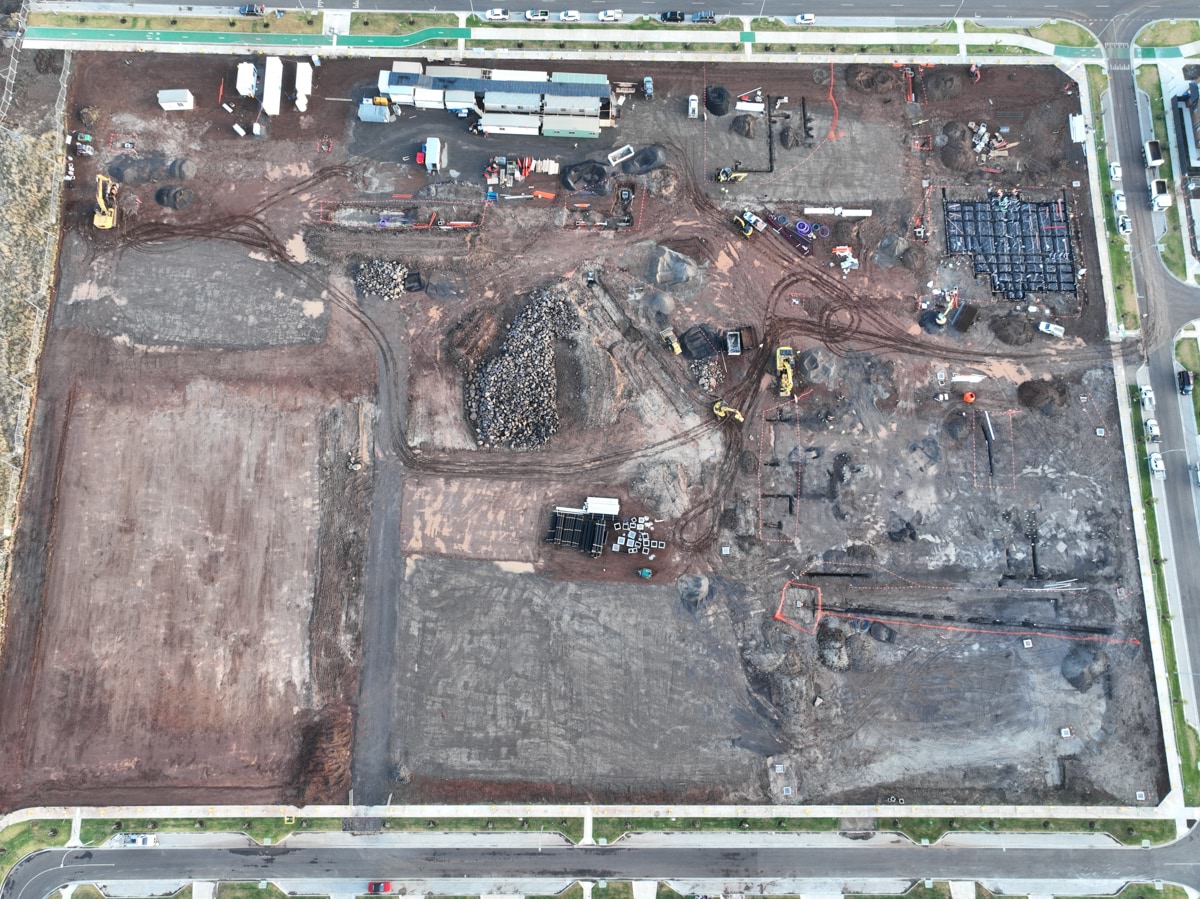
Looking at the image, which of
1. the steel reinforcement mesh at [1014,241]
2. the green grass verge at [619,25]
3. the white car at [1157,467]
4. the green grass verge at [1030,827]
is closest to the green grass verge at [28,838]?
the green grass verge at [1030,827]

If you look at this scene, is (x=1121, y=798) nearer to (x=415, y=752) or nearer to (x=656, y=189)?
(x=415, y=752)

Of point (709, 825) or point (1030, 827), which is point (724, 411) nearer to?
point (709, 825)

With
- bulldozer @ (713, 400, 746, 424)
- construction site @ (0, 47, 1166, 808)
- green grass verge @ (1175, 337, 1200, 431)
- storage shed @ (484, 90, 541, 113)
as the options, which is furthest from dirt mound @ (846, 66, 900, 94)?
green grass verge @ (1175, 337, 1200, 431)

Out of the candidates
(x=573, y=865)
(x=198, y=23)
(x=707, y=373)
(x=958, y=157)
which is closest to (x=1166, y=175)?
(x=958, y=157)

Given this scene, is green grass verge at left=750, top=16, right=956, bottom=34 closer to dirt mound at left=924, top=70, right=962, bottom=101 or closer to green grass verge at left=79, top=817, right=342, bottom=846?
dirt mound at left=924, top=70, right=962, bottom=101

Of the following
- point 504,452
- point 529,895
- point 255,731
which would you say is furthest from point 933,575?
point 255,731

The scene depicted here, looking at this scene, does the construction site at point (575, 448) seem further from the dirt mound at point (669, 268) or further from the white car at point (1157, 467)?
the white car at point (1157, 467)
